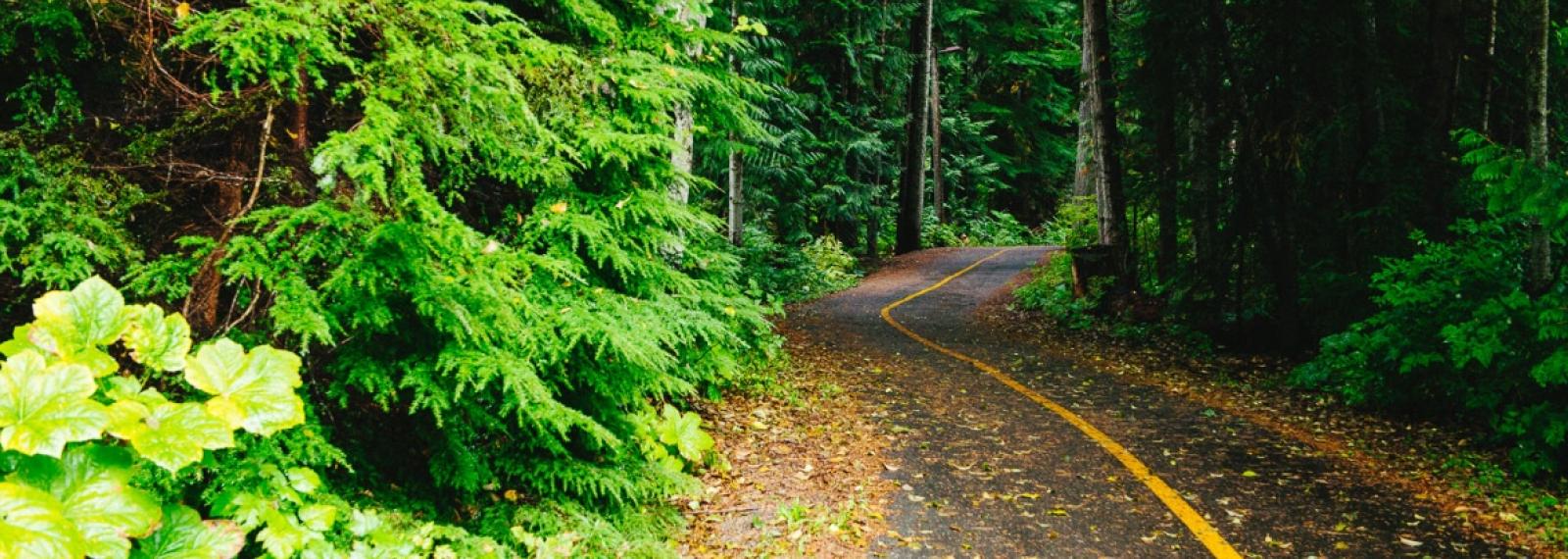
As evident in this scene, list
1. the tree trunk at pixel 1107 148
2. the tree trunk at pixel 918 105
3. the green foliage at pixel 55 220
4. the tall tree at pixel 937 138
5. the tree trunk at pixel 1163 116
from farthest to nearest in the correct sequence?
the tall tree at pixel 937 138 → the tree trunk at pixel 918 105 → the tree trunk at pixel 1107 148 → the tree trunk at pixel 1163 116 → the green foliage at pixel 55 220

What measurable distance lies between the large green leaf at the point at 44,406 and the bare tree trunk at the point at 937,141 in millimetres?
31597

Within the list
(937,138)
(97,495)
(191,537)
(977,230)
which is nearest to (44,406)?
(97,495)

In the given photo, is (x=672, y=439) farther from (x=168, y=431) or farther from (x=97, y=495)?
(x=97, y=495)

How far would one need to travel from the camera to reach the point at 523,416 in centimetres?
441

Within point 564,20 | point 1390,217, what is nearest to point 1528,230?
point 1390,217

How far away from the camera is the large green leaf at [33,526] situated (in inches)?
71.1

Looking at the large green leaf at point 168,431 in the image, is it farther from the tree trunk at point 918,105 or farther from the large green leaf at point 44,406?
the tree trunk at point 918,105

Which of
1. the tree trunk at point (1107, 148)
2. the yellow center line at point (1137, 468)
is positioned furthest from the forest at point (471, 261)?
the tree trunk at point (1107, 148)

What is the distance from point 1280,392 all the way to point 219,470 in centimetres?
1025

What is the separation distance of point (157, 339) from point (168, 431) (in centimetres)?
39

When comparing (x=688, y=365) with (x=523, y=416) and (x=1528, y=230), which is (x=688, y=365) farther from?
(x=1528, y=230)

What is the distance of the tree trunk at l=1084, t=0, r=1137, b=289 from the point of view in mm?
14703

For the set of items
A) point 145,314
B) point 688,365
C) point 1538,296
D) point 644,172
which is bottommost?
point 688,365

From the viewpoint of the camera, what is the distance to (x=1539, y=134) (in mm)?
6594
